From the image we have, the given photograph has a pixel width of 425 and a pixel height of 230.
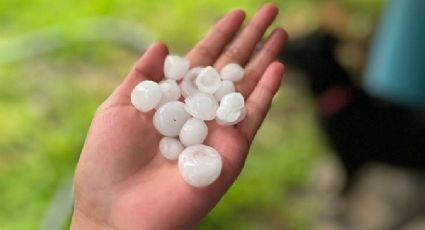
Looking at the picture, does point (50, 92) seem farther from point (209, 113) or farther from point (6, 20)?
point (209, 113)

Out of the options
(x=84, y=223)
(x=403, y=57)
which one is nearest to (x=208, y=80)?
(x=84, y=223)

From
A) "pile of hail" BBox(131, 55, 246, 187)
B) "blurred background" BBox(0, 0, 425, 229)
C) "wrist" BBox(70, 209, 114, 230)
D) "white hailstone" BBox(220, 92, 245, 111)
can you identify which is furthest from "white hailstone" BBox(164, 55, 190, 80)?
"blurred background" BBox(0, 0, 425, 229)

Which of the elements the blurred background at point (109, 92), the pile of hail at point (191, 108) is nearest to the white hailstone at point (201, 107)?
the pile of hail at point (191, 108)

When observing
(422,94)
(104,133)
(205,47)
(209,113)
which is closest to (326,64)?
(422,94)

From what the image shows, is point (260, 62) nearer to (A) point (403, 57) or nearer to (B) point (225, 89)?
(B) point (225, 89)

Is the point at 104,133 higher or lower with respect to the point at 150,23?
lower

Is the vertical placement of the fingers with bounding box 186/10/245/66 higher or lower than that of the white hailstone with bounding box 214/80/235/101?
higher

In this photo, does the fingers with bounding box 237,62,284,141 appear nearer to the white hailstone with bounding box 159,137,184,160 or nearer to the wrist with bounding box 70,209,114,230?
the white hailstone with bounding box 159,137,184,160
